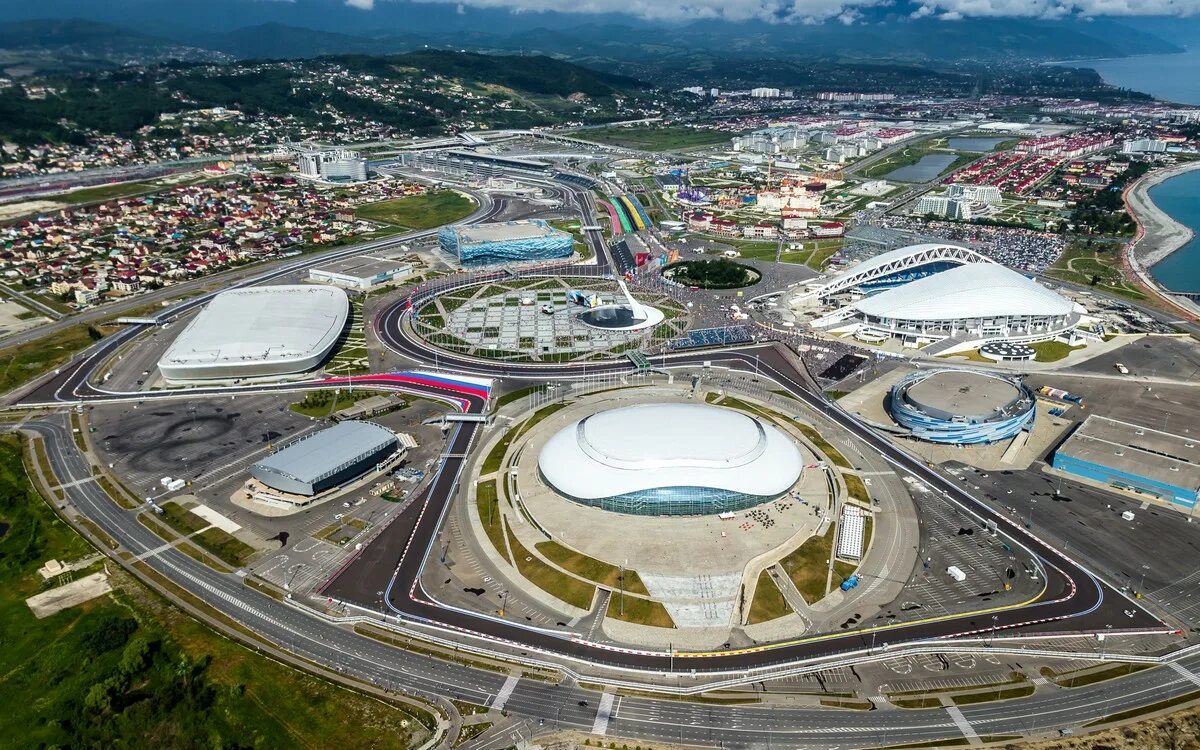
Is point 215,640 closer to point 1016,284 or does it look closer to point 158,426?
point 158,426

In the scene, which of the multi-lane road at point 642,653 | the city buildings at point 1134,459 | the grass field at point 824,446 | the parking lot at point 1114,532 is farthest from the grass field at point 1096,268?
the multi-lane road at point 642,653

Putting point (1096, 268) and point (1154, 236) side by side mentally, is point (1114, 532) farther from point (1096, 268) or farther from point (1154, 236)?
point (1154, 236)

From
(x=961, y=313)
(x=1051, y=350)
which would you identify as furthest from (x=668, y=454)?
(x=1051, y=350)

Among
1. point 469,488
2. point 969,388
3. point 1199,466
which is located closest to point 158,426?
point 469,488

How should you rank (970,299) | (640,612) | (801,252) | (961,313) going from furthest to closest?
1. (801,252)
2. (970,299)
3. (961,313)
4. (640,612)

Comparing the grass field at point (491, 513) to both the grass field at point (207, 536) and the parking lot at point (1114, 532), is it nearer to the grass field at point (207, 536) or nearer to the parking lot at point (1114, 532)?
the grass field at point (207, 536)

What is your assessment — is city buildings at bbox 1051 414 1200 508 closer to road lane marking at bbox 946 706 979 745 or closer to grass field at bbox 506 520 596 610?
road lane marking at bbox 946 706 979 745
